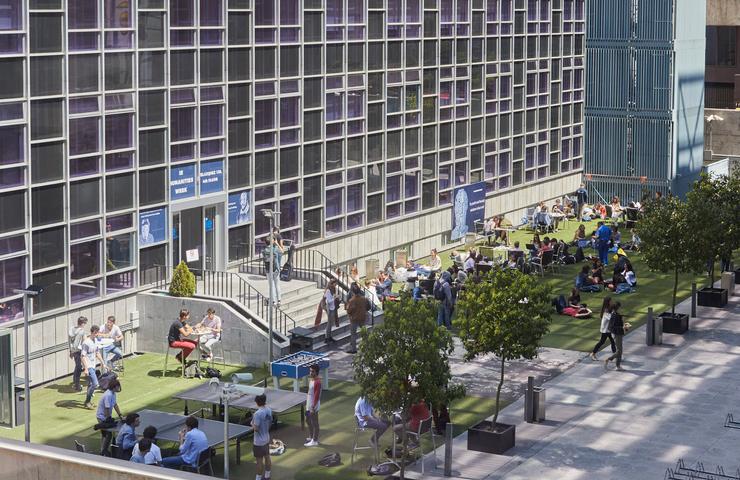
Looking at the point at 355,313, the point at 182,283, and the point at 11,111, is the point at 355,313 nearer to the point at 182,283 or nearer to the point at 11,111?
the point at 182,283

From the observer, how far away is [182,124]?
3791 cm

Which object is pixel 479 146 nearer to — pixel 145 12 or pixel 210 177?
pixel 210 177

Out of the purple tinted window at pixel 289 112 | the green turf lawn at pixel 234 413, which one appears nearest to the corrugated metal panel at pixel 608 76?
the purple tinted window at pixel 289 112

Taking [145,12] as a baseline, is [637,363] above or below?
below

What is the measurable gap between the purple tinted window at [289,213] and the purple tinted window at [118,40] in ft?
27.2

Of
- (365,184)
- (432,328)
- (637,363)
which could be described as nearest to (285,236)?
(365,184)

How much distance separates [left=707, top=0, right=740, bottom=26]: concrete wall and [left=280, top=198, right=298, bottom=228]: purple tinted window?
36.6m

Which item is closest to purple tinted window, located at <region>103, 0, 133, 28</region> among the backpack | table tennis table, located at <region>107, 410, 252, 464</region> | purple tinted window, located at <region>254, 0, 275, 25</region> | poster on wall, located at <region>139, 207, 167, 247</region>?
poster on wall, located at <region>139, 207, 167, 247</region>

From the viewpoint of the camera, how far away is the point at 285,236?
140 ft

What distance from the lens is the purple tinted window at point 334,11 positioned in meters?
43.9

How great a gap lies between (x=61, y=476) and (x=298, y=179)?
27602 mm

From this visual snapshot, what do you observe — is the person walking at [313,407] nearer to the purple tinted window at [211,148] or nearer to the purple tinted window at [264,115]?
the purple tinted window at [211,148]

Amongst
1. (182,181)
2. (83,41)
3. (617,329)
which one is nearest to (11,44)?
(83,41)

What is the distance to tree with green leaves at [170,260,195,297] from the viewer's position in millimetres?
35750
